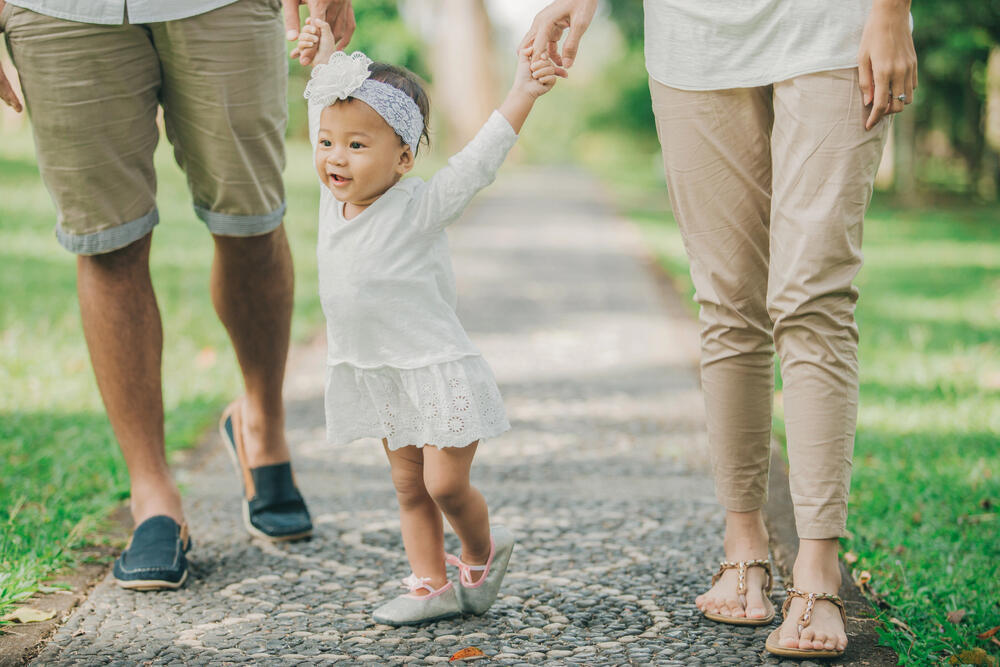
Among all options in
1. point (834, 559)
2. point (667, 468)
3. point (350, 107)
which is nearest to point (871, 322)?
point (667, 468)

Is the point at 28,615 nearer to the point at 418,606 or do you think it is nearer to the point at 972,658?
the point at 418,606

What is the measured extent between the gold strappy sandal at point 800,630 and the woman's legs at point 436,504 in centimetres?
63

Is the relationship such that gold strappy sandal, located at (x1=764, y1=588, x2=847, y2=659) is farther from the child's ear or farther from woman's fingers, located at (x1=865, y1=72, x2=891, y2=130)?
the child's ear

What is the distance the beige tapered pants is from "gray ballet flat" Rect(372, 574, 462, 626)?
65cm

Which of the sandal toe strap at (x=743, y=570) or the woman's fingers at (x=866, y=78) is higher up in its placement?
the woman's fingers at (x=866, y=78)

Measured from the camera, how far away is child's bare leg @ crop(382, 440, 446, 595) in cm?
233

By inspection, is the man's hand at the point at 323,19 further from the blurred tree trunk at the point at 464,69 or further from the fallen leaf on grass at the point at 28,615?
the blurred tree trunk at the point at 464,69

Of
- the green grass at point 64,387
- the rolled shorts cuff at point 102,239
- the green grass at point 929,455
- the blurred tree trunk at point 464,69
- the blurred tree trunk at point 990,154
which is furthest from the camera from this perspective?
the blurred tree trunk at point 464,69

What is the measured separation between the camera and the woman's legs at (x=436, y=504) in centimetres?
221

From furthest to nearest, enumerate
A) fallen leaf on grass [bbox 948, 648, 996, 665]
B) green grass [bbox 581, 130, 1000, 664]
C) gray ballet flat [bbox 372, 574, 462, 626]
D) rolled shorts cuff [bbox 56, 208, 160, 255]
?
1. rolled shorts cuff [bbox 56, 208, 160, 255]
2. green grass [bbox 581, 130, 1000, 664]
3. gray ballet flat [bbox 372, 574, 462, 626]
4. fallen leaf on grass [bbox 948, 648, 996, 665]

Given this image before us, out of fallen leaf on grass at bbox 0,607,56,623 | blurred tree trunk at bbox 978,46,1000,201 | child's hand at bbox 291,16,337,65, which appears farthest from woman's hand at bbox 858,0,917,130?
blurred tree trunk at bbox 978,46,1000,201

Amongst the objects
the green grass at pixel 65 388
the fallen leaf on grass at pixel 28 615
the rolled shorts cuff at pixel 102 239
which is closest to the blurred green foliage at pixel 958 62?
the green grass at pixel 65 388

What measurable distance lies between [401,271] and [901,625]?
133cm

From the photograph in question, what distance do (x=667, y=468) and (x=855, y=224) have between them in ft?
5.27
